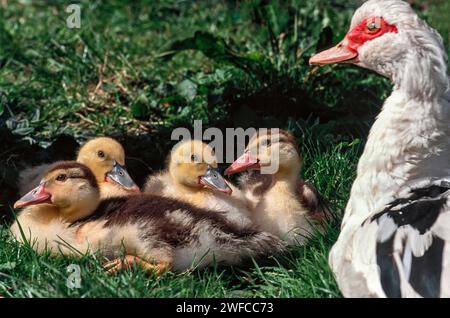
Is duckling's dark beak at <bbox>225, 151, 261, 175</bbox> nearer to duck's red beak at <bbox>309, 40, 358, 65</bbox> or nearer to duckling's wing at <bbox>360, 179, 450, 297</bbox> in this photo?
duck's red beak at <bbox>309, 40, 358, 65</bbox>

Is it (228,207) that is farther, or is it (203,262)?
(228,207)

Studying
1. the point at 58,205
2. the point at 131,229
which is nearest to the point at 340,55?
the point at 131,229

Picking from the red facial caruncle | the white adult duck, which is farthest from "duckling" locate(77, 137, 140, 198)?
the white adult duck

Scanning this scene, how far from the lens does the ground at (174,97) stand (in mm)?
4039

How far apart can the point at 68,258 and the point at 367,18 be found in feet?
5.60

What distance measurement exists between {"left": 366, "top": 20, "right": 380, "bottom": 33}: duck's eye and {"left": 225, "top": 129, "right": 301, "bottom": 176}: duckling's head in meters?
0.91

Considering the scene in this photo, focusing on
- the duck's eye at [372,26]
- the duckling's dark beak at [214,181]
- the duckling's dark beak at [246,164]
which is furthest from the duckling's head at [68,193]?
the duck's eye at [372,26]

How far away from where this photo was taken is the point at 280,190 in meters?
4.54

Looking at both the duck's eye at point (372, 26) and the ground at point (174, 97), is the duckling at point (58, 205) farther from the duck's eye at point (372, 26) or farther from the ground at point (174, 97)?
the duck's eye at point (372, 26)

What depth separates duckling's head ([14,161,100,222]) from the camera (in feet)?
14.0

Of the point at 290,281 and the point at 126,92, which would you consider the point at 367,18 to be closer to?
the point at 290,281
